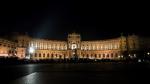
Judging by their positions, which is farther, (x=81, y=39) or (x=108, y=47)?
(x=81, y=39)

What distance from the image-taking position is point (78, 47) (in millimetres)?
151500

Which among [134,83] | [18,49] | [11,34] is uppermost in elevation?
[11,34]

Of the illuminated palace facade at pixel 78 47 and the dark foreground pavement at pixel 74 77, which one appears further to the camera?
the illuminated palace facade at pixel 78 47

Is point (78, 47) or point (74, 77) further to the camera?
point (78, 47)

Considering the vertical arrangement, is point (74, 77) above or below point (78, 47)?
below

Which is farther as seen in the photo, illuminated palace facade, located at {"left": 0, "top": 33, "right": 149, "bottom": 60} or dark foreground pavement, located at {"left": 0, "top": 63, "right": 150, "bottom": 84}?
illuminated palace facade, located at {"left": 0, "top": 33, "right": 149, "bottom": 60}

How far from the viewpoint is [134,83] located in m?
12.3

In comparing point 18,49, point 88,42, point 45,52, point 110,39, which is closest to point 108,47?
point 110,39

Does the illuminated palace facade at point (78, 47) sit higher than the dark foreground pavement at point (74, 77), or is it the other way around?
the illuminated palace facade at point (78, 47)

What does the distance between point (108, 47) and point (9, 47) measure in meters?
70.6

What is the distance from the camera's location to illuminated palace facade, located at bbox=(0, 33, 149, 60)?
422 feet

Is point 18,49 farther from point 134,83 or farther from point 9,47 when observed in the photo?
point 134,83

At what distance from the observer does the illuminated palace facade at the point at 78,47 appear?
129 m

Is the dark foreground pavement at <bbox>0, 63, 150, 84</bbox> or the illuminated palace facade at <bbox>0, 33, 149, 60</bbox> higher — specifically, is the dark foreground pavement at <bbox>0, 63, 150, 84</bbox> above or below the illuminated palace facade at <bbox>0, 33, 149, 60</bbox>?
below
